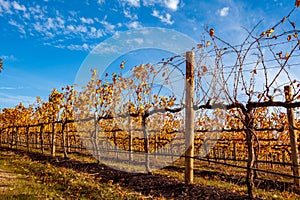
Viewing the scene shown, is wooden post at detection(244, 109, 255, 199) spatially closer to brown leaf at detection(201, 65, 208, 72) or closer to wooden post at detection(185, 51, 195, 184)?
wooden post at detection(185, 51, 195, 184)

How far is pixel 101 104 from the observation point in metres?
15.3

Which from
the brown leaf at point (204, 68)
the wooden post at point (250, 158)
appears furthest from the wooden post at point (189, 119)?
the wooden post at point (250, 158)

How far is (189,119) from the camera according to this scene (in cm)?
801

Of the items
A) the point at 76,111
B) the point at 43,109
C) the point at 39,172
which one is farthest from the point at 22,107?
the point at 39,172

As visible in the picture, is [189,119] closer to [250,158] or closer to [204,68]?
[204,68]

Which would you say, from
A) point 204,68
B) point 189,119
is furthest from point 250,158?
point 204,68

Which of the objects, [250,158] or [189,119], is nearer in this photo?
[250,158]

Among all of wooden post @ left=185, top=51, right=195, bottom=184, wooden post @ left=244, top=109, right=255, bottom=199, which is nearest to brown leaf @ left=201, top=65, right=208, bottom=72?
wooden post @ left=185, top=51, right=195, bottom=184

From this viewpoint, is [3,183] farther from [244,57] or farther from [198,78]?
[244,57]

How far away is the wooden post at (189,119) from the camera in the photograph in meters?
7.77

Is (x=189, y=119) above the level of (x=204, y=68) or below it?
below

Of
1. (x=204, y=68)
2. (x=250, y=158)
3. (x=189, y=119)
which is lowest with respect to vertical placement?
(x=250, y=158)

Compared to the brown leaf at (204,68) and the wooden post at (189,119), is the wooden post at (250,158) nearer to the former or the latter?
the wooden post at (189,119)

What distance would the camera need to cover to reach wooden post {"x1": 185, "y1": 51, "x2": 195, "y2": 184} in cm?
777
